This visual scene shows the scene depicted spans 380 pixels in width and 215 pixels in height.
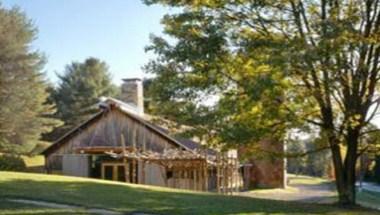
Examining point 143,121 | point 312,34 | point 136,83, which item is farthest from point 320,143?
point 136,83

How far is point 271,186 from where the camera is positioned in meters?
45.7

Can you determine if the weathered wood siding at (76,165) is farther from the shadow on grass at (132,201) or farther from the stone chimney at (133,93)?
the shadow on grass at (132,201)

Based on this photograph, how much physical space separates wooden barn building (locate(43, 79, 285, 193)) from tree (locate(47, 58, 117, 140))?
2550cm

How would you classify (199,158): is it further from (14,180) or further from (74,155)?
(14,180)

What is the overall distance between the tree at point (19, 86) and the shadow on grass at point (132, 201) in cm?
3539

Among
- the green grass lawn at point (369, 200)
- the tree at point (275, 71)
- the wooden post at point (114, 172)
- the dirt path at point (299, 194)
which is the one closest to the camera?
the tree at point (275, 71)

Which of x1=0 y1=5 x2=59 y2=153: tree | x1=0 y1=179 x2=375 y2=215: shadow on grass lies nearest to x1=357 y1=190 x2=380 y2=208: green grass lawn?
x1=0 y1=179 x2=375 y2=215: shadow on grass

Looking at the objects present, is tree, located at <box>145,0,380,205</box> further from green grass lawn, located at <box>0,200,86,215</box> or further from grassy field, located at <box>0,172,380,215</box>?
green grass lawn, located at <box>0,200,86,215</box>

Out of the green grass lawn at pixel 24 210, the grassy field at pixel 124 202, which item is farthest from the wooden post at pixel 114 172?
the green grass lawn at pixel 24 210

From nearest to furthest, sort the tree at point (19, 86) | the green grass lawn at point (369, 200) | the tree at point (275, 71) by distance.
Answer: the tree at point (275, 71), the green grass lawn at point (369, 200), the tree at point (19, 86)

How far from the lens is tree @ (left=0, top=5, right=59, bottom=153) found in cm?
5200

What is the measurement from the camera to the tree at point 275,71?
16719 millimetres

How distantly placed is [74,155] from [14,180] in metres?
22.2

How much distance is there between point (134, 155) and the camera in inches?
1356
